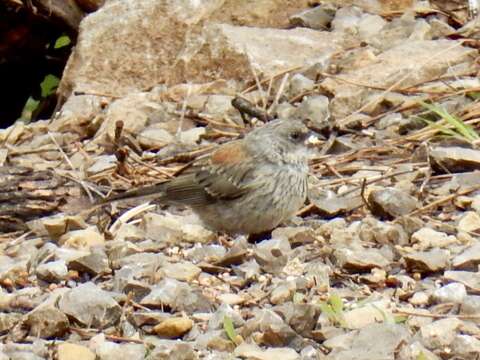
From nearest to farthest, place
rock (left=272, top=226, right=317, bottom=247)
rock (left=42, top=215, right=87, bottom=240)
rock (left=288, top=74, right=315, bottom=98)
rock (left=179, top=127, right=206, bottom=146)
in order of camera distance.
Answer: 1. rock (left=272, top=226, right=317, bottom=247)
2. rock (left=42, top=215, right=87, bottom=240)
3. rock (left=179, top=127, right=206, bottom=146)
4. rock (left=288, top=74, right=315, bottom=98)

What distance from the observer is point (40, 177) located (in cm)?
739

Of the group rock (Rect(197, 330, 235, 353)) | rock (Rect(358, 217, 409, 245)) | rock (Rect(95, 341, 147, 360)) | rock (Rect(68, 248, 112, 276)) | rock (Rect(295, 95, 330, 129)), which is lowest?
rock (Rect(295, 95, 330, 129))

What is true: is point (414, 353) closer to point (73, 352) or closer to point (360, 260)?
point (360, 260)

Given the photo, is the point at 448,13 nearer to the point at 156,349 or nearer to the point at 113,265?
the point at 113,265

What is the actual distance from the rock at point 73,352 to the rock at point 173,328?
32 centimetres

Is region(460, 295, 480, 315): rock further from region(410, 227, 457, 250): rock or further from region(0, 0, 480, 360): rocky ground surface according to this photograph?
region(410, 227, 457, 250): rock

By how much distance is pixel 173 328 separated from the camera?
5.02 metres

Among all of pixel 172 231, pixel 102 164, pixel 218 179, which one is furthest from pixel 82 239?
pixel 102 164

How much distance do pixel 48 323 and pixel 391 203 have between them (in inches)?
78.7

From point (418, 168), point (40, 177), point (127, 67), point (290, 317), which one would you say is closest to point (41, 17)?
point (127, 67)

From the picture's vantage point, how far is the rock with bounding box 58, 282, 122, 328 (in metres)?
5.11

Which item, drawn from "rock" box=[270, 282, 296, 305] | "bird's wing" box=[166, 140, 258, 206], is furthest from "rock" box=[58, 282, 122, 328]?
"bird's wing" box=[166, 140, 258, 206]

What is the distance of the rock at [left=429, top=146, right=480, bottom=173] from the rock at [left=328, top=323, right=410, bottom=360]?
2080 millimetres

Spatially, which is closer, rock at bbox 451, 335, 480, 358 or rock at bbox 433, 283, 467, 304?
rock at bbox 451, 335, 480, 358
